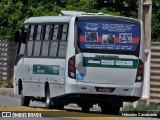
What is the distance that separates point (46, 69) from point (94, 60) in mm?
1929

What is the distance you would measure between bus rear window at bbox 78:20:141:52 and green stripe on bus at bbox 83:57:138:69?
0.94ft

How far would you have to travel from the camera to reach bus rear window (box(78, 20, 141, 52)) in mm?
21328

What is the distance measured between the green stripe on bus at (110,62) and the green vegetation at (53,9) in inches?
435

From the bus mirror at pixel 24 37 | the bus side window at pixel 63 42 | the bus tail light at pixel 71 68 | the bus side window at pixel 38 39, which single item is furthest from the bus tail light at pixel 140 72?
the bus mirror at pixel 24 37

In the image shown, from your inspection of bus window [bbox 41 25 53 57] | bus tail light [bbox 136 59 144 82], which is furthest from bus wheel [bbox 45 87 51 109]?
bus tail light [bbox 136 59 144 82]

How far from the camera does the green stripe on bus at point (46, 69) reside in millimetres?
22105

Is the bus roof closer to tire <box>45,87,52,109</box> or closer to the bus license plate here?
tire <box>45,87,52,109</box>

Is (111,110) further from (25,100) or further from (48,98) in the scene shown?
(25,100)

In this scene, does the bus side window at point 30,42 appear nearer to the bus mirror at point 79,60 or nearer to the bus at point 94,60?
the bus at point 94,60

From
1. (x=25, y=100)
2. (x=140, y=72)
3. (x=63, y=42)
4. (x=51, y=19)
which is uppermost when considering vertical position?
(x=51, y=19)

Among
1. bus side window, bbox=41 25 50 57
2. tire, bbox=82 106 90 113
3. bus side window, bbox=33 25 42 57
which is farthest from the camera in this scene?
tire, bbox=82 106 90 113

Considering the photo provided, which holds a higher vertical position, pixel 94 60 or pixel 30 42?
pixel 94 60

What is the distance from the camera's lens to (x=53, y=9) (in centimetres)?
3566

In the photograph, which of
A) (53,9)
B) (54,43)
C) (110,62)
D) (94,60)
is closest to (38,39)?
(54,43)
